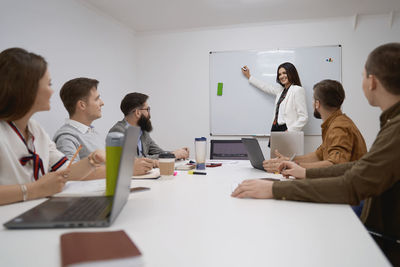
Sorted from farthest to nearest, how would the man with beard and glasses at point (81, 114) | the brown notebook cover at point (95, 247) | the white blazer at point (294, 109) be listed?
the white blazer at point (294, 109), the man with beard and glasses at point (81, 114), the brown notebook cover at point (95, 247)

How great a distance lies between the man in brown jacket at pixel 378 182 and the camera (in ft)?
3.15

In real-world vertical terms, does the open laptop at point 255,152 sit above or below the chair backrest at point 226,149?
above

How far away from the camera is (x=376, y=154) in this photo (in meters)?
0.97

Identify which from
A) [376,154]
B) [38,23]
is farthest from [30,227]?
[38,23]

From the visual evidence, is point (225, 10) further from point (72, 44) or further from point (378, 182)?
point (378, 182)

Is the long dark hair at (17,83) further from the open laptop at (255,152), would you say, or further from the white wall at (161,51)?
the white wall at (161,51)

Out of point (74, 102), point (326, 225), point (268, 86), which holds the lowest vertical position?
point (326, 225)

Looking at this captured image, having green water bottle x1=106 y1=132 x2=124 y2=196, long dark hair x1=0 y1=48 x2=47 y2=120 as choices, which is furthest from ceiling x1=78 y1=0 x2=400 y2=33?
green water bottle x1=106 y1=132 x2=124 y2=196

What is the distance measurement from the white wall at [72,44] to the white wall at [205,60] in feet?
1.41

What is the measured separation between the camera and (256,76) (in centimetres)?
427

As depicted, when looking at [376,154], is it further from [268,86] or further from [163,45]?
[163,45]

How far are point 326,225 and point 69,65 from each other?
314cm

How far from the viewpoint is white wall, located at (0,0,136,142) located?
2635 mm

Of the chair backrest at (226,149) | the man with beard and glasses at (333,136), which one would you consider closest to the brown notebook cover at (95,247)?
the man with beard and glasses at (333,136)
